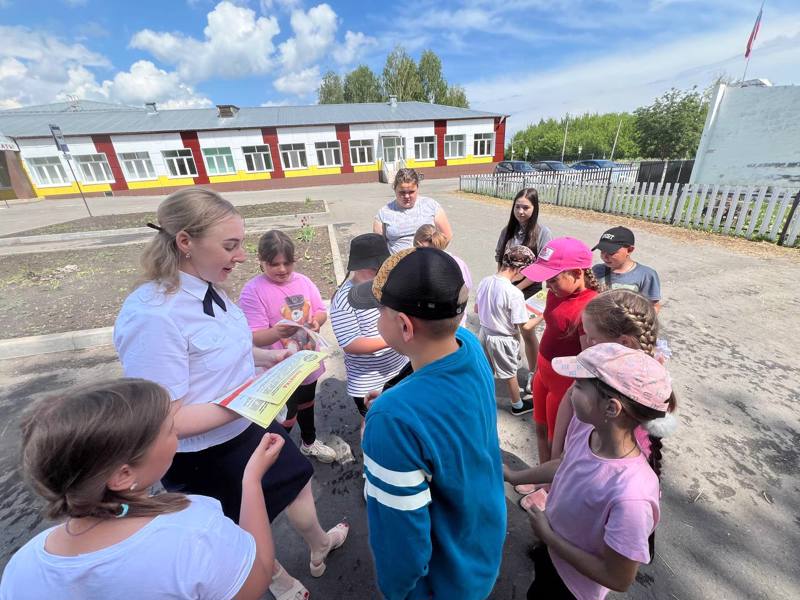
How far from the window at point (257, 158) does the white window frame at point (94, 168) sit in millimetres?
10550

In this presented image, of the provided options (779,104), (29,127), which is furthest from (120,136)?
(779,104)

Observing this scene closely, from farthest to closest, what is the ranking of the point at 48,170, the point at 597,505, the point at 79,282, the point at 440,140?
the point at 440,140 → the point at 48,170 → the point at 79,282 → the point at 597,505

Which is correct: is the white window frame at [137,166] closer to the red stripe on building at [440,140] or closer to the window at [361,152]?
the window at [361,152]

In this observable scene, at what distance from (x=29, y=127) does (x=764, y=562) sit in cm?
4522

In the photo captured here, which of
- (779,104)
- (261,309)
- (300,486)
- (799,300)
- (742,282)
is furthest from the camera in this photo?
(779,104)

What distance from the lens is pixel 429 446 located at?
96cm

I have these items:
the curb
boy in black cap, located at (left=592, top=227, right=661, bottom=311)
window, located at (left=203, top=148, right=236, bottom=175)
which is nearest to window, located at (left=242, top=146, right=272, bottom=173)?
window, located at (left=203, top=148, right=236, bottom=175)

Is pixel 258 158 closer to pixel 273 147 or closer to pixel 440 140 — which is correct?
pixel 273 147

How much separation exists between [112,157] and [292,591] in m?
36.1

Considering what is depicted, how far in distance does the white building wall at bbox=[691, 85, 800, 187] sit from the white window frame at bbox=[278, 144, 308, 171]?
26.5 meters

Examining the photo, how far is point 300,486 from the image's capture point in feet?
6.00

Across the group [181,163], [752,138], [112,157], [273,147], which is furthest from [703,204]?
[112,157]

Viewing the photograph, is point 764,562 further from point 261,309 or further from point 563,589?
point 261,309

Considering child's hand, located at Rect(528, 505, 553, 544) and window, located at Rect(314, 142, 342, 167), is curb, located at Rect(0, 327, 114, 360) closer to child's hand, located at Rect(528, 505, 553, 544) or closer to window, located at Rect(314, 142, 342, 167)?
child's hand, located at Rect(528, 505, 553, 544)
